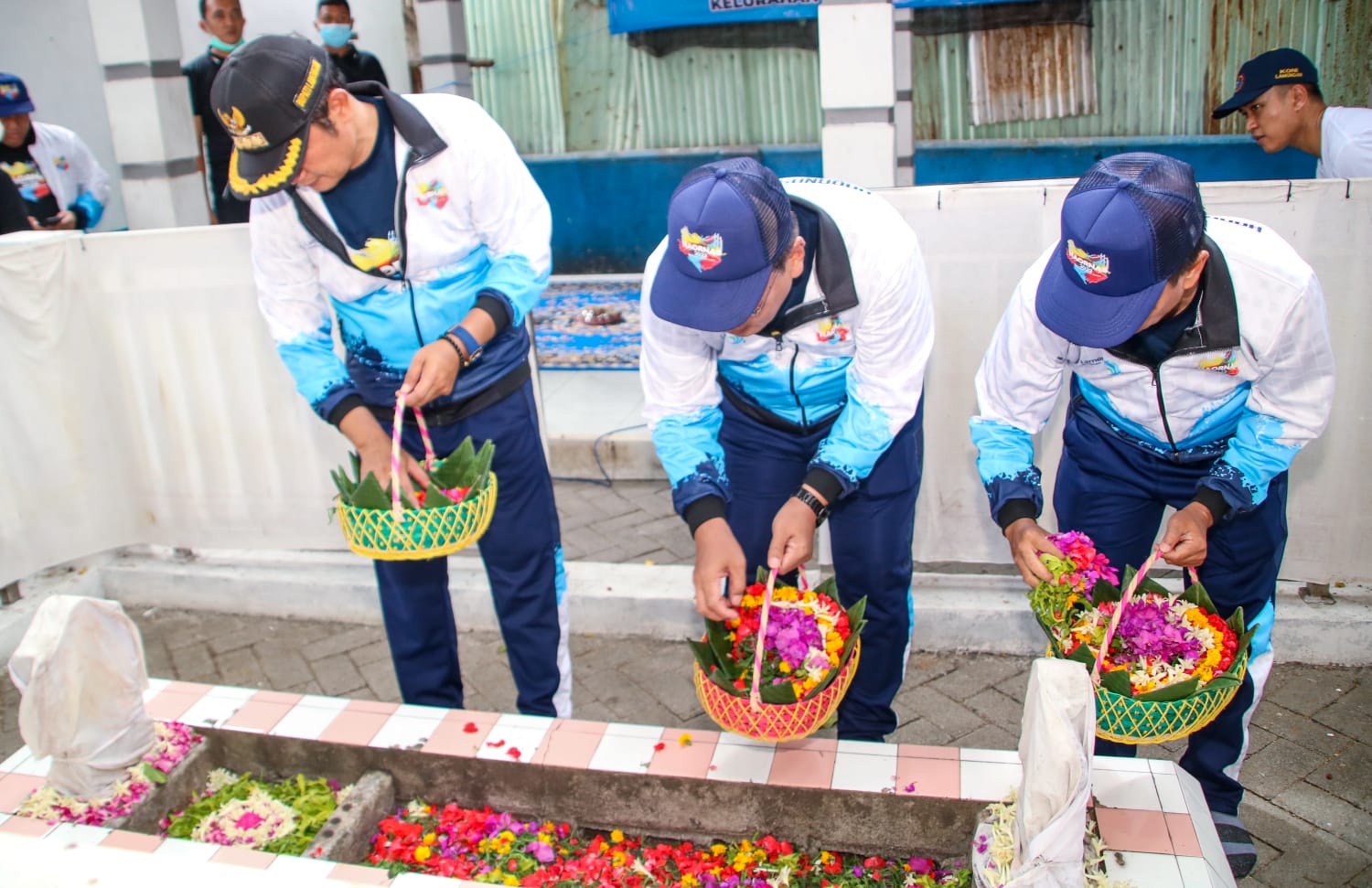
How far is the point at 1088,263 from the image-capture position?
7.48 feet

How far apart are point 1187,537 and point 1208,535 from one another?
246mm

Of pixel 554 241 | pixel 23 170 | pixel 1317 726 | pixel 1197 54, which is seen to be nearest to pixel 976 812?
pixel 1317 726

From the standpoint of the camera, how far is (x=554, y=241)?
11172 millimetres

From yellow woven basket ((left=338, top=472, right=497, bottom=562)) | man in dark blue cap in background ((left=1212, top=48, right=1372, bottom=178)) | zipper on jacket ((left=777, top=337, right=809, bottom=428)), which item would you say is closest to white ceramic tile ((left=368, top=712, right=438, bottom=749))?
yellow woven basket ((left=338, top=472, right=497, bottom=562))

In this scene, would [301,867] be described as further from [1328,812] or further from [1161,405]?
[1328,812]

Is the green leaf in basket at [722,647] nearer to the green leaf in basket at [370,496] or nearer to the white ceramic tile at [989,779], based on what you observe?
the white ceramic tile at [989,779]

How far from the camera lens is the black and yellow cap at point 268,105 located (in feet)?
8.50

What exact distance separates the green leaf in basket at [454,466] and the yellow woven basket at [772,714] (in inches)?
38.7

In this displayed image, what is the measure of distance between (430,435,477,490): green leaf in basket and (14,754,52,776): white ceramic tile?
115 centimetres

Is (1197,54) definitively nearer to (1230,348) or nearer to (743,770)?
(1230,348)

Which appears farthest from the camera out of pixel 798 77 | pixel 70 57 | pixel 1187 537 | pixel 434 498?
pixel 798 77

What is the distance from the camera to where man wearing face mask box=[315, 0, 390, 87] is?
7516 mm

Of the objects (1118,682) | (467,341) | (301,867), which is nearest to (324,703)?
(301,867)

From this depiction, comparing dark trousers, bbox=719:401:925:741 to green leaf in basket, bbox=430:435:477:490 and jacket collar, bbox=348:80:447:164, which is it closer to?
green leaf in basket, bbox=430:435:477:490
